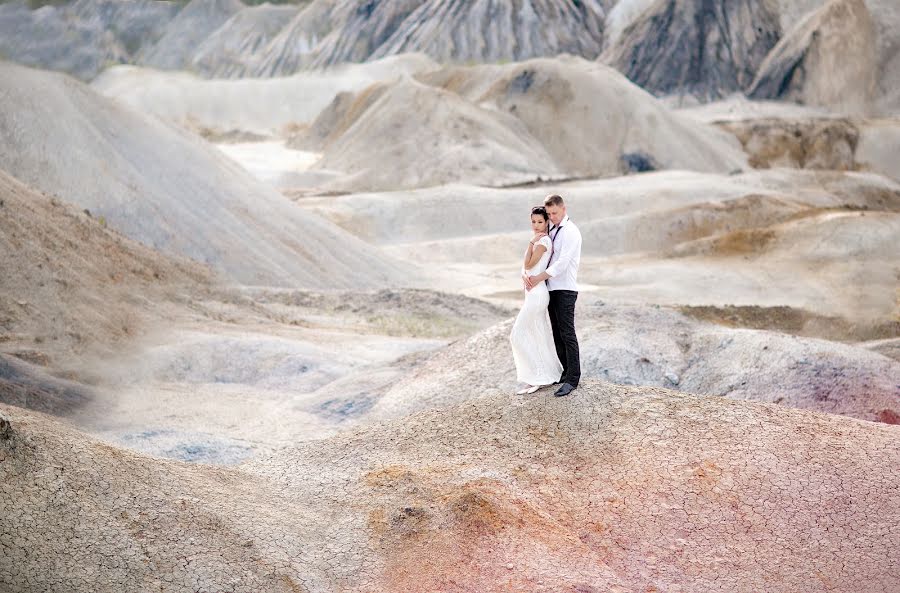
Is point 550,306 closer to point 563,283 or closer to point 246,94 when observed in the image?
point 563,283

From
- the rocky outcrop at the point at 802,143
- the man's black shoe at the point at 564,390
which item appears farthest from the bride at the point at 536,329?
the rocky outcrop at the point at 802,143

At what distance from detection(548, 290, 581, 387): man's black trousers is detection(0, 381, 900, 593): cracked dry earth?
0.72 ft

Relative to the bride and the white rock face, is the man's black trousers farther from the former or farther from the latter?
the white rock face

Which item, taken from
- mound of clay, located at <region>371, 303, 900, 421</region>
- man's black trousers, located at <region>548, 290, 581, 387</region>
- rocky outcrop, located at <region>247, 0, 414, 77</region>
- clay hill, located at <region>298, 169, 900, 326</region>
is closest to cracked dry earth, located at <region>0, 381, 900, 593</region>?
man's black trousers, located at <region>548, 290, 581, 387</region>

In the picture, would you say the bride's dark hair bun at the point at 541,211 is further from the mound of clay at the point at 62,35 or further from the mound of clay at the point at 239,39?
the mound of clay at the point at 239,39

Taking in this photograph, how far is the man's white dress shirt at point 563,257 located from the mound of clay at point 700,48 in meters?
56.3

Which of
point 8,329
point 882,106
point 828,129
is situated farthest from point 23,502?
point 882,106

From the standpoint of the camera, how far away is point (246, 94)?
6538cm

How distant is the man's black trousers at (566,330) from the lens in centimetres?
745

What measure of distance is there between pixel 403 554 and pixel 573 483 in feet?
4.52

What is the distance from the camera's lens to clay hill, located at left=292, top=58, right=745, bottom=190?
36188 mm

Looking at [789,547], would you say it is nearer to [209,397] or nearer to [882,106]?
[209,397]

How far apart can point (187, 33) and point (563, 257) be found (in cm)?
6461

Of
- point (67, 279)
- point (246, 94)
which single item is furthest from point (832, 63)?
point (67, 279)
